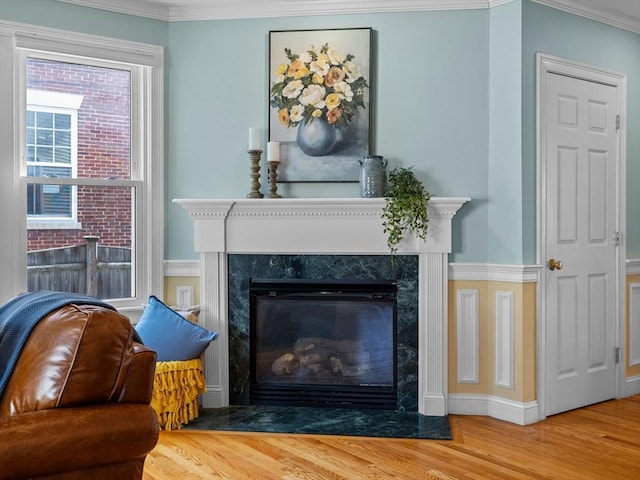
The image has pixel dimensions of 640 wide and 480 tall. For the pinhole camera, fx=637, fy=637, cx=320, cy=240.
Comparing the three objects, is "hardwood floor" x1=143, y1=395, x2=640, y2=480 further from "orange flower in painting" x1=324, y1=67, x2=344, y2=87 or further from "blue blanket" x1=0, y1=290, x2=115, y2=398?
"orange flower in painting" x1=324, y1=67, x2=344, y2=87

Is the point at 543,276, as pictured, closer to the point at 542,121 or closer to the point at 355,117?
the point at 542,121

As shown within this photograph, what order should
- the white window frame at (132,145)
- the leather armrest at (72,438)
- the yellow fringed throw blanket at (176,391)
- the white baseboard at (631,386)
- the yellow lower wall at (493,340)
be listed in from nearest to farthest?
the leather armrest at (72,438) < the yellow fringed throw blanket at (176,391) < the white window frame at (132,145) < the yellow lower wall at (493,340) < the white baseboard at (631,386)

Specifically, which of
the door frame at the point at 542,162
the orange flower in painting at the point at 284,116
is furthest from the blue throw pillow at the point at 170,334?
the door frame at the point at 542,162

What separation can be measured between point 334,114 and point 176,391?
6.07 ft

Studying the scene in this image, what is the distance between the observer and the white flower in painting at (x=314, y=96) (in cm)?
387

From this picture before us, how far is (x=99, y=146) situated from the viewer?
3891mm

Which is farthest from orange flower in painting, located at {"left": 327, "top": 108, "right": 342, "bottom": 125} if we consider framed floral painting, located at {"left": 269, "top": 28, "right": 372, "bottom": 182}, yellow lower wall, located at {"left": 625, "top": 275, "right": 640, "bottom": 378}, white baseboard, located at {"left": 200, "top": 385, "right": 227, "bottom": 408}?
yellow lower wall, located at {"left": 625, "top": 275, "right": 640, "bottom": 378}

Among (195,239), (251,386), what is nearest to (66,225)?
(195,239)

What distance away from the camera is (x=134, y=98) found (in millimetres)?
3975

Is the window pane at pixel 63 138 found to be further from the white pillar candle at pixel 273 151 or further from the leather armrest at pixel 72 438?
the leather armrest at pixel 72 438

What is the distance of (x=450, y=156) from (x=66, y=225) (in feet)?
7.64

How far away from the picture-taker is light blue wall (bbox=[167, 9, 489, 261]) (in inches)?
150

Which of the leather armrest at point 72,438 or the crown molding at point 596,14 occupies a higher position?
the crown molding at point 596,14

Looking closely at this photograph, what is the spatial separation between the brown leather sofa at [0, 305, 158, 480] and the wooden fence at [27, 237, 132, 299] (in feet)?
6.78
